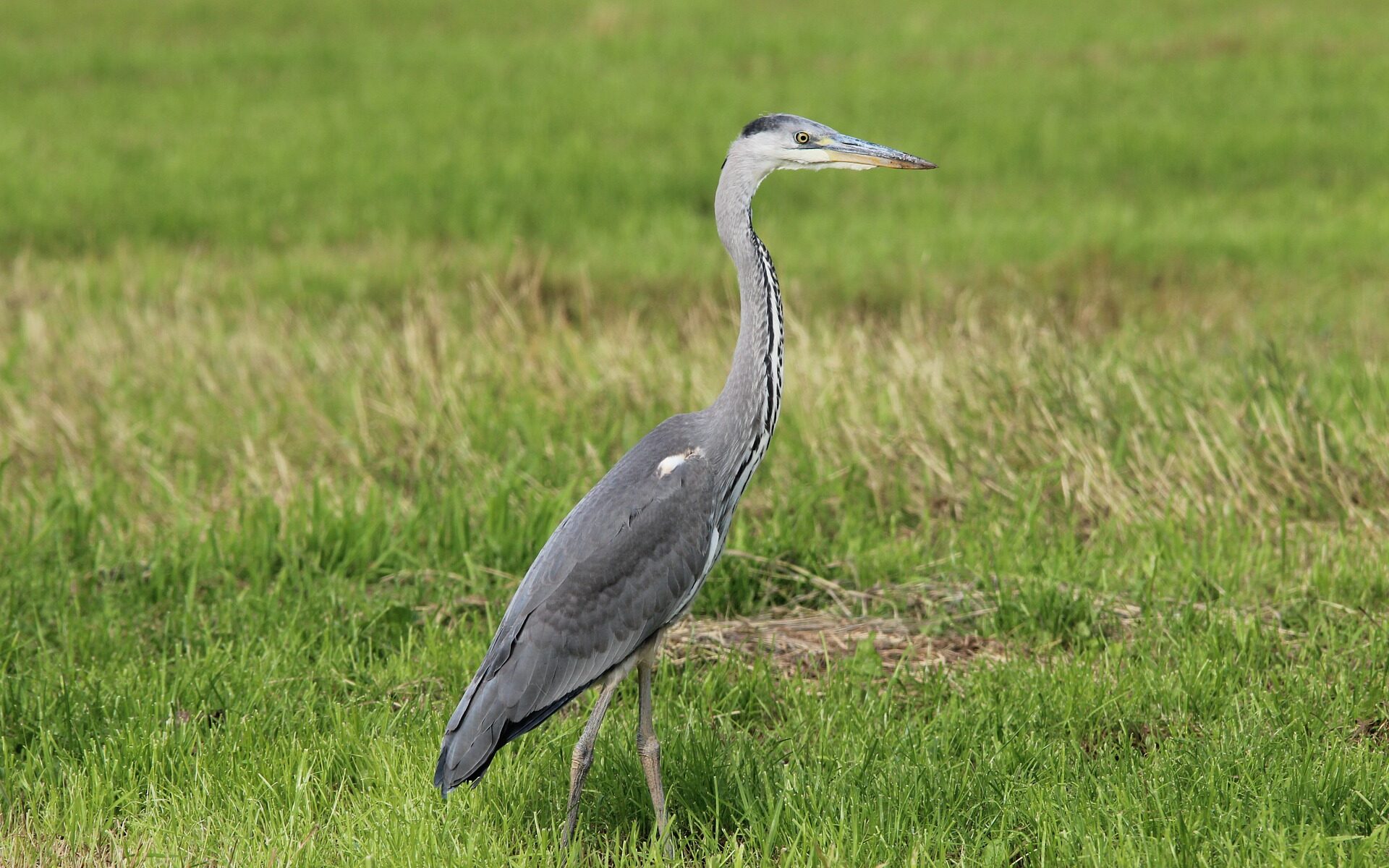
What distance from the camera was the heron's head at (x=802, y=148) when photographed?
364 centimetres

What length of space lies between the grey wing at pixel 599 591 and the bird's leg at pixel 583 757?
0.06m

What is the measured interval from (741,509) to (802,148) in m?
2.15

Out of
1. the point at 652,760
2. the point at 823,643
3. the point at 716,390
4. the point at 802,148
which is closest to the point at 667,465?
the point at 652,760

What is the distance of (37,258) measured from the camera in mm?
A: 11023

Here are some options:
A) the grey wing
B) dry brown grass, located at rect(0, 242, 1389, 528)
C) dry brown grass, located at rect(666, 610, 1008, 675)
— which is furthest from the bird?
dry brown grass, located at rect(0, 242, 1389, 528)

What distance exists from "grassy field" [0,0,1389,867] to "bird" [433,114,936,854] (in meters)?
0.29

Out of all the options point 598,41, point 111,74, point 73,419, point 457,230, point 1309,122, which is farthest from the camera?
point 598,41

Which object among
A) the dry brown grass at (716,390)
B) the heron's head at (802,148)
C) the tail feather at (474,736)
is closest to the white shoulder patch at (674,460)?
the tail feather at (474,736)

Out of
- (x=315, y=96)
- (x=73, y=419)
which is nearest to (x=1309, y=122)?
(x=315, y=96)

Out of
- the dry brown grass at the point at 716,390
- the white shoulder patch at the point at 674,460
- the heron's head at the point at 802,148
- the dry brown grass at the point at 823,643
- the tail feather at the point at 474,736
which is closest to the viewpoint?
the tail feather at the point at 474,736

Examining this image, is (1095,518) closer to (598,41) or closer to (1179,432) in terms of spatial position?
(1179,432)

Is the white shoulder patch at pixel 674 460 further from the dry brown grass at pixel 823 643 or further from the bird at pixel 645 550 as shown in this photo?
the dry brown grass at pixel 823 643

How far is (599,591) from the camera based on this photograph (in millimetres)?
3379

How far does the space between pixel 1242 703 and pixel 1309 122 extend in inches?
514
